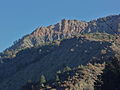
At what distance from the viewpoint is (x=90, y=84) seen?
199750mm

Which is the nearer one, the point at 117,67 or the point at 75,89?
the point at 117,67

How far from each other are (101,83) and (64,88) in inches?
3320

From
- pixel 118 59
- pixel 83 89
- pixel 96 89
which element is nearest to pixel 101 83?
pixel 96 89

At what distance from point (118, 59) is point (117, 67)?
283cm

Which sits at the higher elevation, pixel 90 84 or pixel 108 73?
pixel 90 84

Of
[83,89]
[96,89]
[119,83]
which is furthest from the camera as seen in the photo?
[83,89]

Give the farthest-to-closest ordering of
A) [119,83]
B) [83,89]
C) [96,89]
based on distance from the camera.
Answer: [83,89] < [96,89] < [119,83]

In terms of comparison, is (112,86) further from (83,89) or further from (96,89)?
(83,89)

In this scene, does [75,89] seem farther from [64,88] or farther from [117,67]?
[117,67]

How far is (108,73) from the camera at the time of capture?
358 feet

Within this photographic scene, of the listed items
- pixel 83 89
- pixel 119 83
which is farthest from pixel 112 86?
pixel 83 89

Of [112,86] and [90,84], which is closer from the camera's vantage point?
[112,86]

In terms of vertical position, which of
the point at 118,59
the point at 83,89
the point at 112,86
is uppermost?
the point at 83,89

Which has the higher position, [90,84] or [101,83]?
[90,84]
